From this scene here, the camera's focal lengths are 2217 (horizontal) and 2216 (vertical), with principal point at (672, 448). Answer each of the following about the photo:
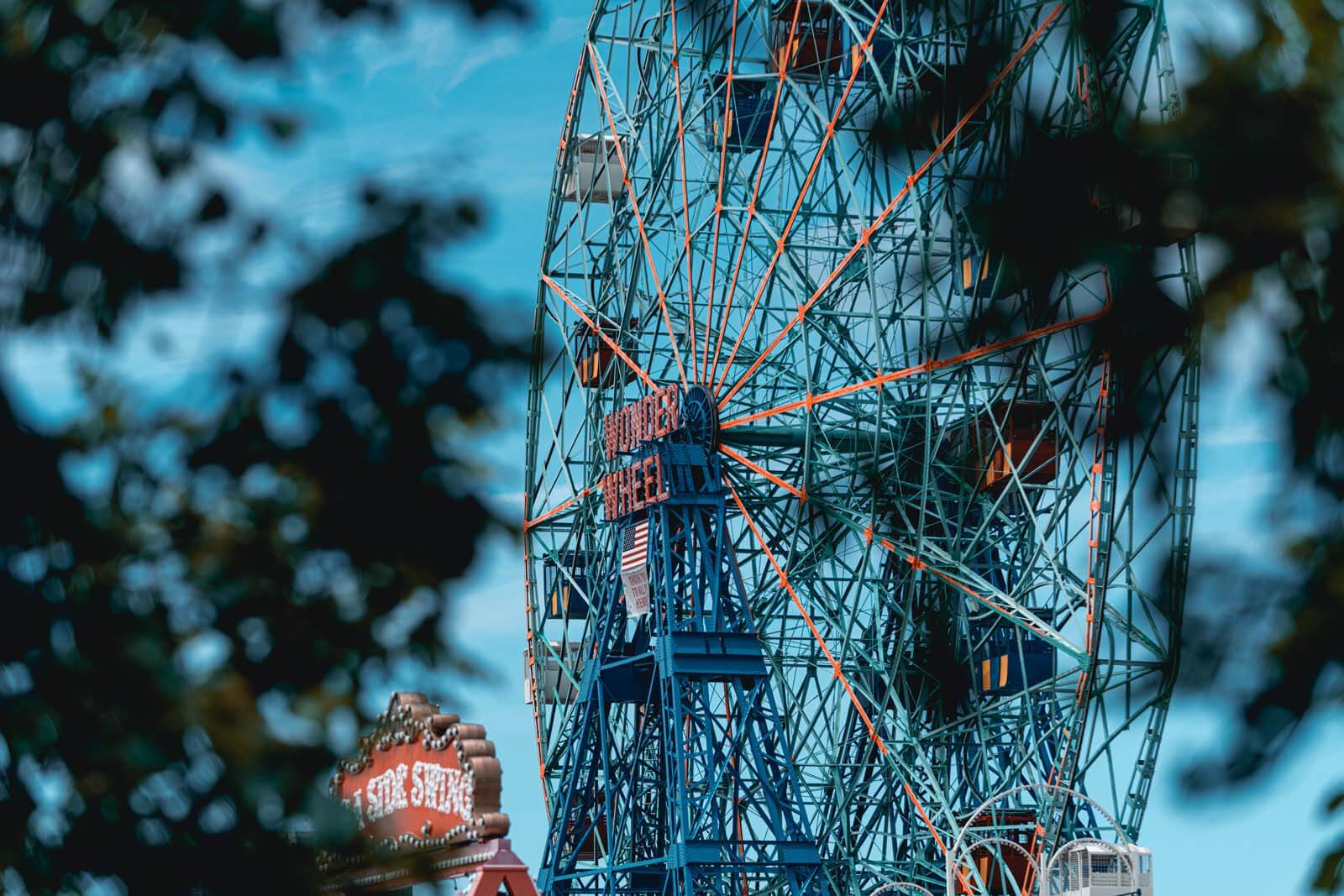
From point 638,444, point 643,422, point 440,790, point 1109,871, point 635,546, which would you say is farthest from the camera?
point 638,444

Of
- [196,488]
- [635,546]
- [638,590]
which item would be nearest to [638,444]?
[635,546]

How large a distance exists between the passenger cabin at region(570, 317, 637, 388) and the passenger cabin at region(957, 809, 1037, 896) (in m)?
10.6

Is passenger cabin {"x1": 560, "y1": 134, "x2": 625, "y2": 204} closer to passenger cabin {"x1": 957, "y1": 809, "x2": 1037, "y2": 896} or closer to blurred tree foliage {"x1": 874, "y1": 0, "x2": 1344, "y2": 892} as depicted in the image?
passenger cabin {"x1": 957, "y1": 809, "x2": 1037, "y2": 896}

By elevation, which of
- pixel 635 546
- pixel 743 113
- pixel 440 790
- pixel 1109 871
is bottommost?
pixel 440 790

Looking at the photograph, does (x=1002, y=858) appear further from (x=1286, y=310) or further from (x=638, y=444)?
(x=1286, y=310)

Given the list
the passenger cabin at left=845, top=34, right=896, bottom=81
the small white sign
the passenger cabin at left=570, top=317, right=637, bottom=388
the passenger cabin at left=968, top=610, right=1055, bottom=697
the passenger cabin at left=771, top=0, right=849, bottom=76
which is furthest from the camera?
the passenger cabin at left=570, top=317, right=637, bottom=388

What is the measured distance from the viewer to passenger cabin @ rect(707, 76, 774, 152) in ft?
123

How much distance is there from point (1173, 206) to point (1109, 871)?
27.3m

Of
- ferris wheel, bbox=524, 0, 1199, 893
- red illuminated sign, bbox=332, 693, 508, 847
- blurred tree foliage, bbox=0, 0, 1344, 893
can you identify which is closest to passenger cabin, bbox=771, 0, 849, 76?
ferris wheel, bbox=524, 0, 1199, 893

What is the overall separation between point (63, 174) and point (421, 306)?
124 centimetres

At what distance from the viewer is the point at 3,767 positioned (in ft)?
23.3

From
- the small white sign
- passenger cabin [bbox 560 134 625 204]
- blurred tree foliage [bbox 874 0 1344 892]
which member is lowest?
blurred tree foliage [bbox 874 0 1344 892]

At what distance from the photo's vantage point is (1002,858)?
3403 centimetres

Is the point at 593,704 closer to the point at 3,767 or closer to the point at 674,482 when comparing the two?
the point at 674,482
